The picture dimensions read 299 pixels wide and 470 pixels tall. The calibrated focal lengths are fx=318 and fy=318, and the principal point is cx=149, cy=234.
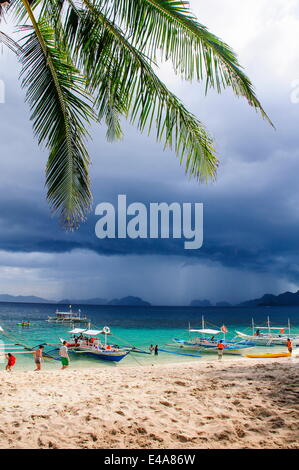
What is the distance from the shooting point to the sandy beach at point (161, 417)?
3.96 meters

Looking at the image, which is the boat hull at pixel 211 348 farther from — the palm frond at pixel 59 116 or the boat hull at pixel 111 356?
the palm frond at pixel 59 116

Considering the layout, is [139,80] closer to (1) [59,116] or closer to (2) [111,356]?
(1) [59,116]

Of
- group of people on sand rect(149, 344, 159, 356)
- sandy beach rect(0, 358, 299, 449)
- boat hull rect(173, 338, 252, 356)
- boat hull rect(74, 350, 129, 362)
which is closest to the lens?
sandy beach rect(0, 358, 299, 449)

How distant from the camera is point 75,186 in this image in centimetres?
532

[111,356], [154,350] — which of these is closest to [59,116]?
[111,356]

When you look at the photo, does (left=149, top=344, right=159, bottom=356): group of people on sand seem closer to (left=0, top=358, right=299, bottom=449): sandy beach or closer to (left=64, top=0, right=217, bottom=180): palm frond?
(left=0, top=358, right=299, bottom=449): sandy beach

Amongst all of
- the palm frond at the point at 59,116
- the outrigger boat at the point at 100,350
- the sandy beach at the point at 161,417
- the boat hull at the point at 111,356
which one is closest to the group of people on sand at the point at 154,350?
the outrigger boat at the point at 100,350

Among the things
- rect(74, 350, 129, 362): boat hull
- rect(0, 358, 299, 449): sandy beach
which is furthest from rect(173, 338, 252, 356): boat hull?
rect(0, 358, 299, 449): sandy beach

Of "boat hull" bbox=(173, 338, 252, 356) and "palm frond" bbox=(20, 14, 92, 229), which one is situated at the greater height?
"palm frond" bbox=(20, 14, 92, 229)

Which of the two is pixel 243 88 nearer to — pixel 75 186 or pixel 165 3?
pixel 165 3

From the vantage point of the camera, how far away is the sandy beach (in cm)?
396

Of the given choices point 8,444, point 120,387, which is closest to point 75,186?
point 8,444

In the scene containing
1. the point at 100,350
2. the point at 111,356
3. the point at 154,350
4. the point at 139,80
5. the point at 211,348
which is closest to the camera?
the point at 139,80

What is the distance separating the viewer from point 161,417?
4848 mm
